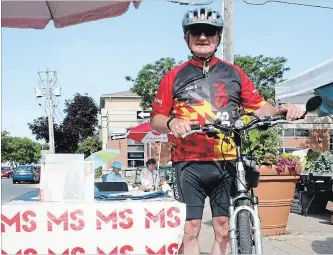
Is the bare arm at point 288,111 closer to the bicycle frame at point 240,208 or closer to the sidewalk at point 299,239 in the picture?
the bicycle frame at point 240,208

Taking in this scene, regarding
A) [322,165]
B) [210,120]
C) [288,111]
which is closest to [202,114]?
[210,120]

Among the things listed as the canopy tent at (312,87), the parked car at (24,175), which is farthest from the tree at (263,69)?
the canopy tent at (312,87)

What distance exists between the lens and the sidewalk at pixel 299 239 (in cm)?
552

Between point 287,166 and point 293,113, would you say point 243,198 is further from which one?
point 287,166

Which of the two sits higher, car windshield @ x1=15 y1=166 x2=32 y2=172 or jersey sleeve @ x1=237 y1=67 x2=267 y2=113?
Answer: jersey sleeve @ x1=237 y1=67 x2=267 y2=113

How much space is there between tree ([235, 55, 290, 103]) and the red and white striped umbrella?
991 inches

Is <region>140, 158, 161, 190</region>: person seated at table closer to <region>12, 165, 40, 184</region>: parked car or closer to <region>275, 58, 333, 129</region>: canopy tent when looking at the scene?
<region>275, 58, 333, 129</region>: canopy tent

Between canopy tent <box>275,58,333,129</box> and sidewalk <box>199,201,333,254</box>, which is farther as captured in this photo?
canopy tent <box>275,58,333,129</box>

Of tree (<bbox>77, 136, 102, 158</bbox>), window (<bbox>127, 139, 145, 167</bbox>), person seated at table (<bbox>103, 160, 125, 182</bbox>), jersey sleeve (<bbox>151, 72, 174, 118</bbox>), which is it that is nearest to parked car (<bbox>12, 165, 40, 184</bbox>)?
window (<bbox>127, 139, 145, 167</bbox>)

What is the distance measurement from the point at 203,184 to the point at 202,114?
0.43m

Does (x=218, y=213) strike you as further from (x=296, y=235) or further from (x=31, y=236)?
Answer: (x=296, y=235)

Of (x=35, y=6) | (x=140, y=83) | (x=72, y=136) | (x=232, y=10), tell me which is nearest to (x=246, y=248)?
(x=35, y=6)

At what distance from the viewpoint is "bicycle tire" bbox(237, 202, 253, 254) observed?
8.45 ft

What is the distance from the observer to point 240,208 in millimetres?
2641
